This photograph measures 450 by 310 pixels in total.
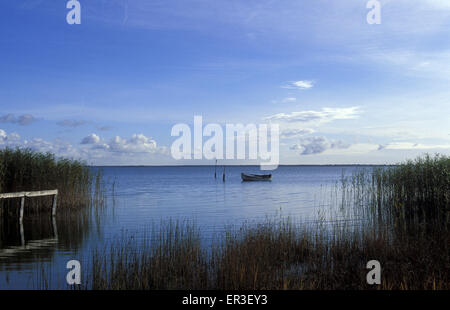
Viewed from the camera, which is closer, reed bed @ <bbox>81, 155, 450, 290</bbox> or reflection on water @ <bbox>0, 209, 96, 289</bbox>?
reed bed @ <bbox>81, 155, 450, 290</bbox>

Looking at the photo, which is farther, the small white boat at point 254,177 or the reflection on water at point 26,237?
the small white boat at point 254,177

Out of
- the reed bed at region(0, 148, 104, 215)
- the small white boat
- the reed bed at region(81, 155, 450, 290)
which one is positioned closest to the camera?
the reed bed at region(81, 155, 450, 290)

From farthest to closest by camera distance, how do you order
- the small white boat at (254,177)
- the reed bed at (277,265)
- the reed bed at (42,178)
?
the small white boat at (254,177) → the reed bed at (42,178) → the reed bed at (277,265)

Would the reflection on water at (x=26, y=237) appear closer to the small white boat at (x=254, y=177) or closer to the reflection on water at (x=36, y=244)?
the reflection on water at (x=36, y=244)

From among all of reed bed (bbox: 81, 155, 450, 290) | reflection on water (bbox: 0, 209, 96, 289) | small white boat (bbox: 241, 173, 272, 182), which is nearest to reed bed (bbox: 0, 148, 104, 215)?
reflection on water (bbox: 0, 209, 96, 289)

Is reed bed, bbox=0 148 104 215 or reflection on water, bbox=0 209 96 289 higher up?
reed bed, bbox=0 148 104 215

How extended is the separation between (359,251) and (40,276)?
815 cm

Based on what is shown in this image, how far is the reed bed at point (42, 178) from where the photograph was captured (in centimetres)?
1795

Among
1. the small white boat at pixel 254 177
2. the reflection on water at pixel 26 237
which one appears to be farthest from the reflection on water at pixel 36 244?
the small white boat at pixel 254 177

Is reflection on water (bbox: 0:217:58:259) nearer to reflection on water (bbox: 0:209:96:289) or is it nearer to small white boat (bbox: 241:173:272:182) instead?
reflection on water (bbox: 0:209:96:289)

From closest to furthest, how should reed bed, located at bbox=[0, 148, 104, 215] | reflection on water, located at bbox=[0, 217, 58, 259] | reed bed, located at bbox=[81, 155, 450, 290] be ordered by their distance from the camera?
reed bed, located at bbox=[81, 155, 450, 290] < reflection on water, located at bbox=[0, 217, 58, 259] < reed bed, located at bbox=[0, 148, 104, 215]

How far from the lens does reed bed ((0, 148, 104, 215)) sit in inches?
707

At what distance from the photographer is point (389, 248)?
922 centimetres
